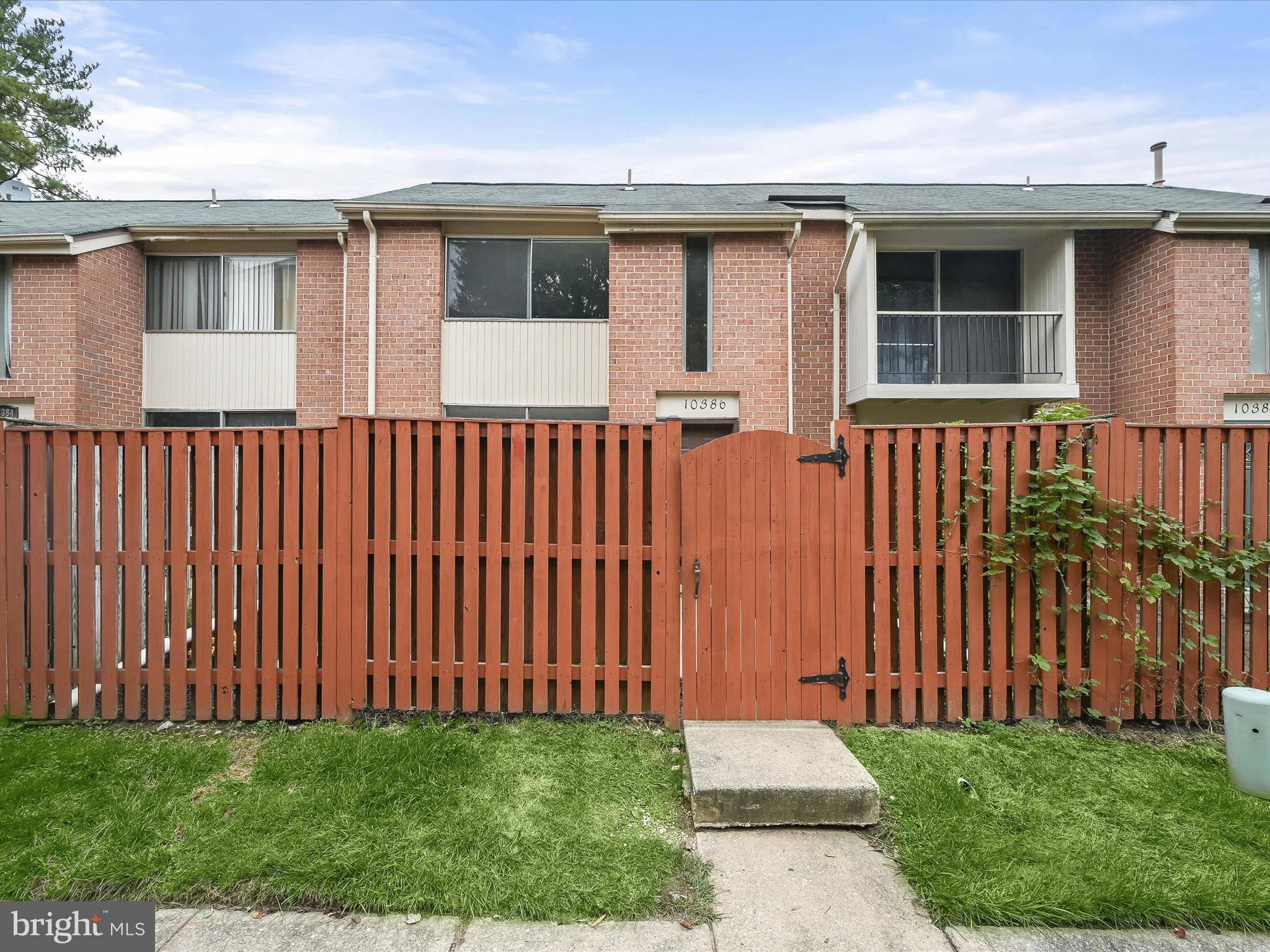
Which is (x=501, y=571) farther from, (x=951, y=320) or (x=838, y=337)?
(x=951, y=320)

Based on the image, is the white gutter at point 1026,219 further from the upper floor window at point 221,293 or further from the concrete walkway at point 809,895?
the upper floor window at point 221,293

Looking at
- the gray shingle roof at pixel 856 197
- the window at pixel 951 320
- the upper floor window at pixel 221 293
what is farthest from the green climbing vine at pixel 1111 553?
the upper floor window at pixel 221 293

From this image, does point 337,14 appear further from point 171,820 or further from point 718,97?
point 171,820

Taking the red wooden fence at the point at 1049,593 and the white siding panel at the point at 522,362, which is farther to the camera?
the white siding panel at the point at 522,362

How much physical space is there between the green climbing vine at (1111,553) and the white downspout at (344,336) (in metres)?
9.09

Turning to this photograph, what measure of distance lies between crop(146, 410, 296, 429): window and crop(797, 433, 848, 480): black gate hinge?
9.48 meters

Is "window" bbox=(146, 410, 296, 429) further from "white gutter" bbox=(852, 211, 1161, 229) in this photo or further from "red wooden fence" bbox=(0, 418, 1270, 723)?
"white gutter" bbox=(852, 211, 1161, 229)

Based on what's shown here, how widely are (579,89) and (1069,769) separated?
60.8ft

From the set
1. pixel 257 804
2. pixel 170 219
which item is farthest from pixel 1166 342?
pixel 170 219

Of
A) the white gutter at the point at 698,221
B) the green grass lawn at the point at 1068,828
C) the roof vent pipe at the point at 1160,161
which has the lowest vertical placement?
the green grass lawn at the point at 1068,828

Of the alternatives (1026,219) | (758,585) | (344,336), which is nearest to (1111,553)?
(758,585)

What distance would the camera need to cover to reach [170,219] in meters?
10.4

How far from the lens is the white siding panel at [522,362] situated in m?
9.85

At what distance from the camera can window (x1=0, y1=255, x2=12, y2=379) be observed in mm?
9289
